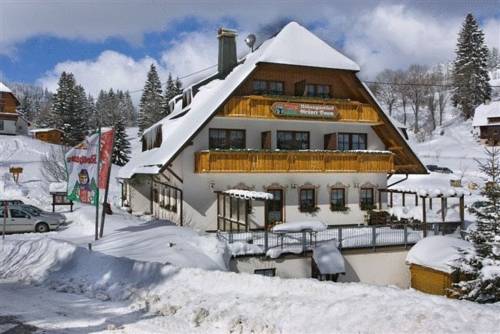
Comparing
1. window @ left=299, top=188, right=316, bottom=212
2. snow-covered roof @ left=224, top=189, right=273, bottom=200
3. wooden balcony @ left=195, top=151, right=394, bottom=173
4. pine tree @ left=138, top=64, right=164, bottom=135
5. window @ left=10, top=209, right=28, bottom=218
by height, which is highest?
pine tree @ left=138, top=64, right=164, bottom=135

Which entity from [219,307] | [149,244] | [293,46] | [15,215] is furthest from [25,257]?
[293,46]

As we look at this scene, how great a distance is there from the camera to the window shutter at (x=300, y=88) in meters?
25.3

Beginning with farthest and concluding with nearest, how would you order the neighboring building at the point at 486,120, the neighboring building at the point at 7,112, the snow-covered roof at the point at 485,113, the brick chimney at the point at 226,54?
1. the neighboring building at the point at 7,112
2. the snow-covered roof at the point at 485,113
3. the neighboring building at the point at 486,120
4. the brick chimney at the point at 226,54

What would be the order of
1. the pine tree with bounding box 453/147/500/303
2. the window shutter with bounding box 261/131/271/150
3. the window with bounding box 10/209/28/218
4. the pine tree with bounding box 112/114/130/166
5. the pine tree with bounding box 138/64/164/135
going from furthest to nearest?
the pine tree with bounding box 138/64/164/135, the pine tree with bounding box 112/114/130/166, the window shutter with bounding box 261/131/271/150, the window with bounding box 10/209/28/218, the pine tree with bounding box 453/147/500/303

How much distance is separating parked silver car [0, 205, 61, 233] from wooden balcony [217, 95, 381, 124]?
1008 cm

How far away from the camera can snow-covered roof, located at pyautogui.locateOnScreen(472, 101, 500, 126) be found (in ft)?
215

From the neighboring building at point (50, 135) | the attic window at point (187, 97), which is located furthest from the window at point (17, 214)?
the neighboring building at point (50, 135)

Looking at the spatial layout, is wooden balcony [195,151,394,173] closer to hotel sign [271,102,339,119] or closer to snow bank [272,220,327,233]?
hotel sign [271,102,339,119]

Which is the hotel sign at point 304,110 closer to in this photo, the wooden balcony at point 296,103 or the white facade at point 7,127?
the wooden balcony at point 296,103

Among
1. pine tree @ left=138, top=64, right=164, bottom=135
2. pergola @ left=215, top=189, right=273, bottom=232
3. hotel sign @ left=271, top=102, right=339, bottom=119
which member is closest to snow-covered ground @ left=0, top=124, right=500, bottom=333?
pergola @ left=215, top=189, right=273, bottom=232

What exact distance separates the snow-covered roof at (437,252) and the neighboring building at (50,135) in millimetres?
63544

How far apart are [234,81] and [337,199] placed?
27.6 ft

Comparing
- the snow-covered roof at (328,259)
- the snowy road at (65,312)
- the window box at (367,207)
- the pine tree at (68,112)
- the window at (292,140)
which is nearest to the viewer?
the snowy road at (65,312)

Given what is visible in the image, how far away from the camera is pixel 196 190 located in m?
23.0
